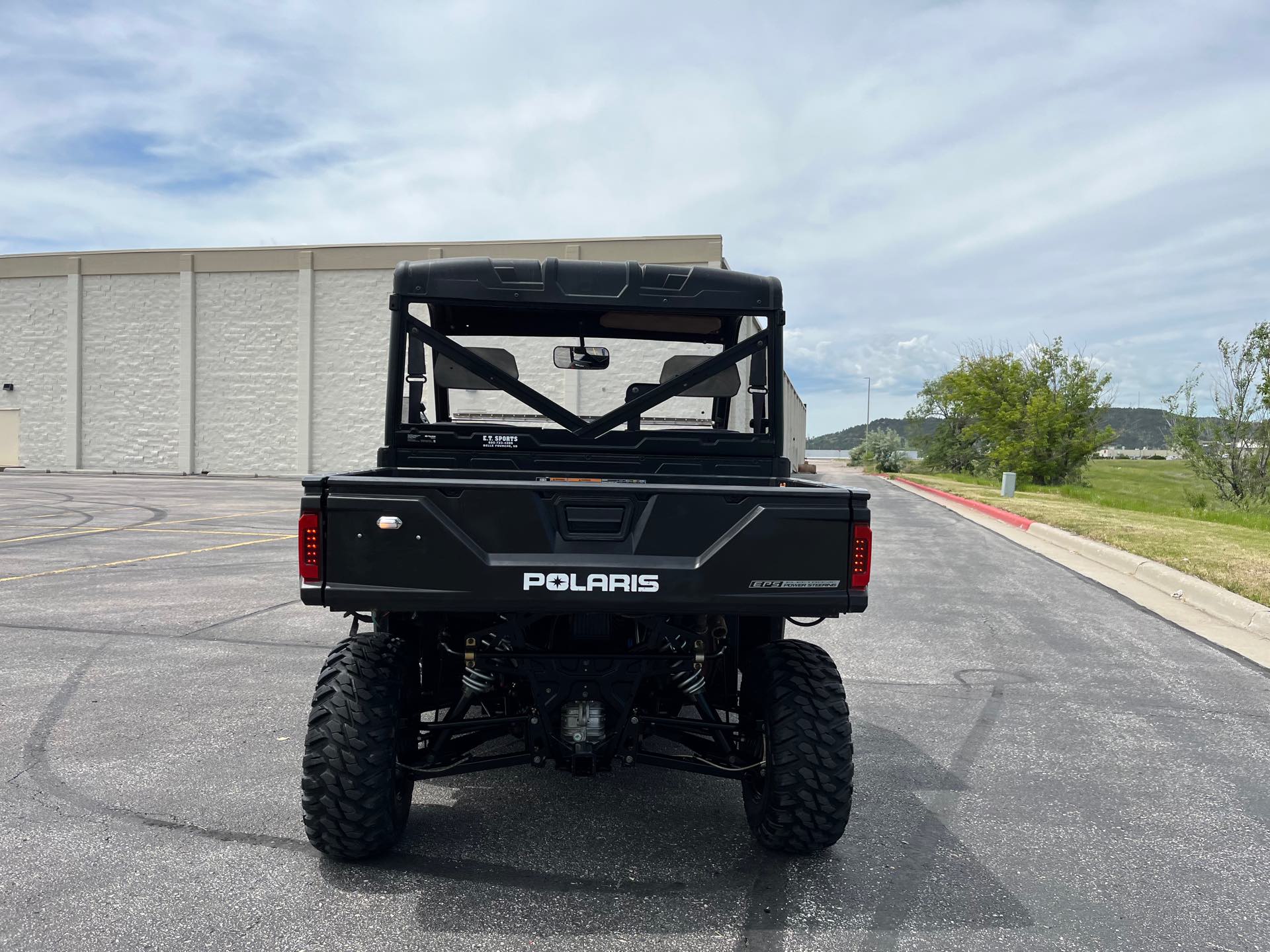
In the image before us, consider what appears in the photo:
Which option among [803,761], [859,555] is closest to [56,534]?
[803,761]

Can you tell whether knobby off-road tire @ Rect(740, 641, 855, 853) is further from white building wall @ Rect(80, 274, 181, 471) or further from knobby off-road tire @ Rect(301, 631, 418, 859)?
white building wall @ Rect(80, 274, 181, 471)

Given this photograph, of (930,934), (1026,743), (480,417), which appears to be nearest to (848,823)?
(930,934)

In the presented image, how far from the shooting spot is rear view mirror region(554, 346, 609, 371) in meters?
4.59

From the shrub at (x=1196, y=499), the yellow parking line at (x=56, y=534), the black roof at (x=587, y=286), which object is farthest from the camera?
the shrub at (x=1196, y=499)

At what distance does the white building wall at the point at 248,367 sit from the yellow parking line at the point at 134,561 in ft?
79.9

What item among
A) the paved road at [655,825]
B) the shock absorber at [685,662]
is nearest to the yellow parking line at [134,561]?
A: the paved road at [655,825]

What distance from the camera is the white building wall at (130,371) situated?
3800 centimetres

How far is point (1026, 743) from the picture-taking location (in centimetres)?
524

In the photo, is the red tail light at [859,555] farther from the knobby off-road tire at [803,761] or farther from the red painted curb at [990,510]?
the red painted curb at [990,510]

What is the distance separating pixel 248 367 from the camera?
124 ft

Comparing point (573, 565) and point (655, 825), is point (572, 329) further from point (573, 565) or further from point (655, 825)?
point (655, 825)

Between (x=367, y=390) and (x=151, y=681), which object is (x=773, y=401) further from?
(x=367, y=390)

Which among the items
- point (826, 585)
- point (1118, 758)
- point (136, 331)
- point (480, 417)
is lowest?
point (1118, 758)

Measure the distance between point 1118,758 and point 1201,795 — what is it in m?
0.57
